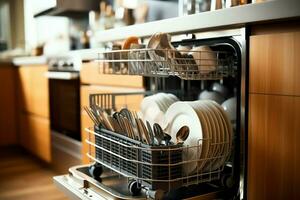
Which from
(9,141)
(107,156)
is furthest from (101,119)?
(9,141)

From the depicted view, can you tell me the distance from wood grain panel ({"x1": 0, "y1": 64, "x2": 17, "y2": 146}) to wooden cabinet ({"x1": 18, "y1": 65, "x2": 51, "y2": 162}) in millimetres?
102

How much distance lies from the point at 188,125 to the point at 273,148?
236mm

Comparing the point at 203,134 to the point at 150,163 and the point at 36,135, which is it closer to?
the point at 150,163

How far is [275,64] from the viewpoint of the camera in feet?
2.70

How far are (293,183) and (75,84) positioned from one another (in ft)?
5.03

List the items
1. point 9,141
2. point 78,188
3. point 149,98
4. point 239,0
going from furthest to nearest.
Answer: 1. point 9,141
2. point 149,98
3. point 239,0
4. point 78,188

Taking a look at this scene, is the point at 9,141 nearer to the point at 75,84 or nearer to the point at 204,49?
the point at 75,84

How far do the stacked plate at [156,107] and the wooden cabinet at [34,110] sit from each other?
1.42 metres

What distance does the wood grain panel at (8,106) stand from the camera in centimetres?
305

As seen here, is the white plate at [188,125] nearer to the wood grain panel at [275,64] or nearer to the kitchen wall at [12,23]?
the wood grain panel at [275,64]

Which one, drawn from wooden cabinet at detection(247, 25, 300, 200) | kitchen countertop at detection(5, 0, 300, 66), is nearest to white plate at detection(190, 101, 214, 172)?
wooden cabinet at detection(247, 25, 300, 200)

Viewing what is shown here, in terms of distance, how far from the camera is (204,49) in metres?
0.99

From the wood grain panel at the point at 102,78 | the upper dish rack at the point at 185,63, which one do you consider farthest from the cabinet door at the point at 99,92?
the upper dish rack at the point at 185,63

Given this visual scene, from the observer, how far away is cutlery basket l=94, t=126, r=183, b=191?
0.81 m
